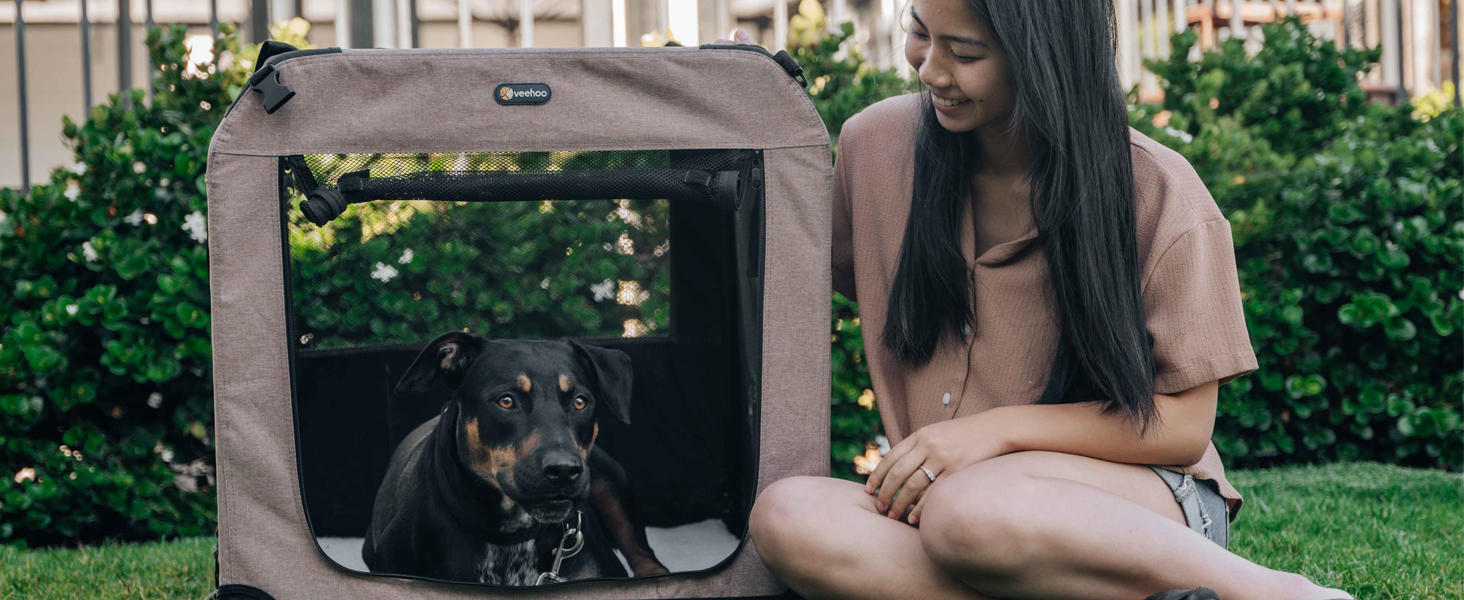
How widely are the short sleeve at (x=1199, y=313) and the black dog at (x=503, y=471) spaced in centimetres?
86

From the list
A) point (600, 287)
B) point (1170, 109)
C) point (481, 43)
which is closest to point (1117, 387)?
point (600, 287)

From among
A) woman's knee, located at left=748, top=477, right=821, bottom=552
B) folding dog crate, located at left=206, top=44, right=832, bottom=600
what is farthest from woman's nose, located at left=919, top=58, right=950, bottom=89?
woman's knee, located at left=748, top=477, right=821, bottom=552

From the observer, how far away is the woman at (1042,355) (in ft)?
4.29

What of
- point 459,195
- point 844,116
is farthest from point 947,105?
point 844,116

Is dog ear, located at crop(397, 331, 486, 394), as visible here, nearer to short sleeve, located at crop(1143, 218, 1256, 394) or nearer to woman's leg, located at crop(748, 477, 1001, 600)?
woman's leg, located at crop(748, 477, 1001, 600)

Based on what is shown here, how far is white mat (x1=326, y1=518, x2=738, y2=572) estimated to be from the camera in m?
1.79

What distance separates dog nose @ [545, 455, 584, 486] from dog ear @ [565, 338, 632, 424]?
159 mm

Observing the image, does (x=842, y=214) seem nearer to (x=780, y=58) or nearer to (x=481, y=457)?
(x=780, y=58)

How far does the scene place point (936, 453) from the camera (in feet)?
4.65

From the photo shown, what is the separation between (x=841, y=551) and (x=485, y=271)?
877mm

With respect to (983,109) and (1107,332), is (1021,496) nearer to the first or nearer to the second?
(1107,332)

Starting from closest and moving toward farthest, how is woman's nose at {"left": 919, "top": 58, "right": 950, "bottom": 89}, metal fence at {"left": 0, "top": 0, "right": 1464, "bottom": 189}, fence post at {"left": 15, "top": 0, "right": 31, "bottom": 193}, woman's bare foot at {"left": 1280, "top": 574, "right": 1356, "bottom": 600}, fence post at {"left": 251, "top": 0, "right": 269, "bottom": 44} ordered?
1. woman's bare foot at {"left": 1280, "top": 574, "right": 1356, "bottom": 600}
2. woman's nose at {"left": 919, "top": 58, "right": 950, "bottom": 89}
3. fence post at {"left": 15, "top": 0, "right": 31, "bottom": 193}
4. metal fence at {"left": 0, "top": 0, "right": 1464, "bottom": 189}
5. fence post at {"left": 251, "top": 0, "right": 269, "bottom": 44}

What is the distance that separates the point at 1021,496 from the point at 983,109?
0.51 meters

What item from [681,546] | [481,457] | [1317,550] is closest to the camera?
[481,457]
